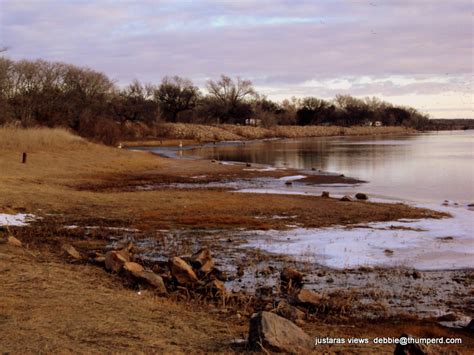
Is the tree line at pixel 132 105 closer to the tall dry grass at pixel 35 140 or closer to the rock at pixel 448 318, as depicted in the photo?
the tall dry grass at pixel 35 140

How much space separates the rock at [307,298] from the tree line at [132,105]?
132 feet

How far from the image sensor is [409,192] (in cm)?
2494

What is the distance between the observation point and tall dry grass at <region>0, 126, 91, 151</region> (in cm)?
3111

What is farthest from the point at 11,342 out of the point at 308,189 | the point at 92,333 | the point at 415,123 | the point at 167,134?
the point at 415,123

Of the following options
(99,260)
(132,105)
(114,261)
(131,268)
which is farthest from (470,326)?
(132,105)

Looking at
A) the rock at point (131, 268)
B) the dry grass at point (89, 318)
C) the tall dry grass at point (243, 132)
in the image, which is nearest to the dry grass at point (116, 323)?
the dry grass at point (89, 318)

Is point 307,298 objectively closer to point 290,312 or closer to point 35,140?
point 290,312

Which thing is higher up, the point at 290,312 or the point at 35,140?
the point at 35,140

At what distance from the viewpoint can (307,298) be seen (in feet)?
25.7

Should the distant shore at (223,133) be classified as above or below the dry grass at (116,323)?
above

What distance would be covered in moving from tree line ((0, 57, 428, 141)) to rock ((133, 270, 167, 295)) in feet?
127

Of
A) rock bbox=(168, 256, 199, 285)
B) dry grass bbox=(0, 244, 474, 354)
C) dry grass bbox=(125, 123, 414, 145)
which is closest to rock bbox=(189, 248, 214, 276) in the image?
rock bbox=(168, 256, 199, 285)

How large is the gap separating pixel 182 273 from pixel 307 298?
1.99 metres

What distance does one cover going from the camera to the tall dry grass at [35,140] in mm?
31109
